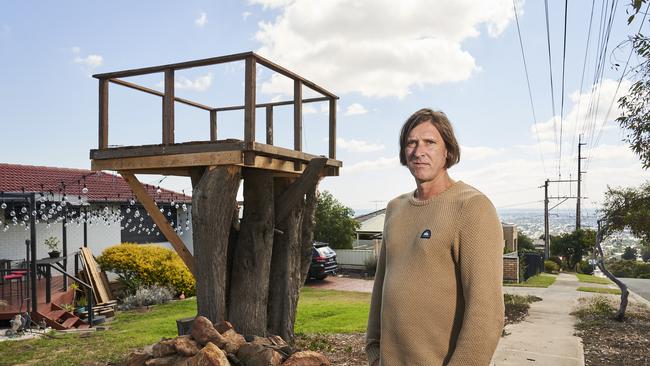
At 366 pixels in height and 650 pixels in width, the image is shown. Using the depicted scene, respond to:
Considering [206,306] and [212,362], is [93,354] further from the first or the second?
[212,362]

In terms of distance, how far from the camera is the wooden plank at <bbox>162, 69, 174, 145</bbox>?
596 cm

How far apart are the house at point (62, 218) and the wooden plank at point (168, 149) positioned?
486 cm

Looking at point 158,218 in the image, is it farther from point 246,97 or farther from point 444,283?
point 444,283

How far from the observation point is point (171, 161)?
5957mm

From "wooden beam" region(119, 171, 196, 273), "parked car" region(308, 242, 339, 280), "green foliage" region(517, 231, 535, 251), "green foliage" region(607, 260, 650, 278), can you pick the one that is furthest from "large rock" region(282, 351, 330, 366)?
"green foliage" region(517, 231, 535, 251)

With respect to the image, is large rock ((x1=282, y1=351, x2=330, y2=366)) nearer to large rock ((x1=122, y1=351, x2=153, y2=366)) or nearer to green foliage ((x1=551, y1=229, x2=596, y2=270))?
large rock ((x1=122, y1=351, x2=153, y2=366))

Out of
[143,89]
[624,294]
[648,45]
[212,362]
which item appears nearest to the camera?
[212,362]

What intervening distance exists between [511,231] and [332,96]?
33947mm

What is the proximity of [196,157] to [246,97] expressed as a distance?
0.88m

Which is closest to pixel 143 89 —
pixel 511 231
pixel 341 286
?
pixel 341 286

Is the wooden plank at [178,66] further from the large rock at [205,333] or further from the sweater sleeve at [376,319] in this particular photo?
the sweater sleeve at [376,319]

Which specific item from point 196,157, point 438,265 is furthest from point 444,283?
point 196,157

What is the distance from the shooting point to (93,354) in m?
7.57

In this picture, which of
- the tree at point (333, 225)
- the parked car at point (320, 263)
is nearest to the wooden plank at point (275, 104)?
the parked car at point (320, 263)
